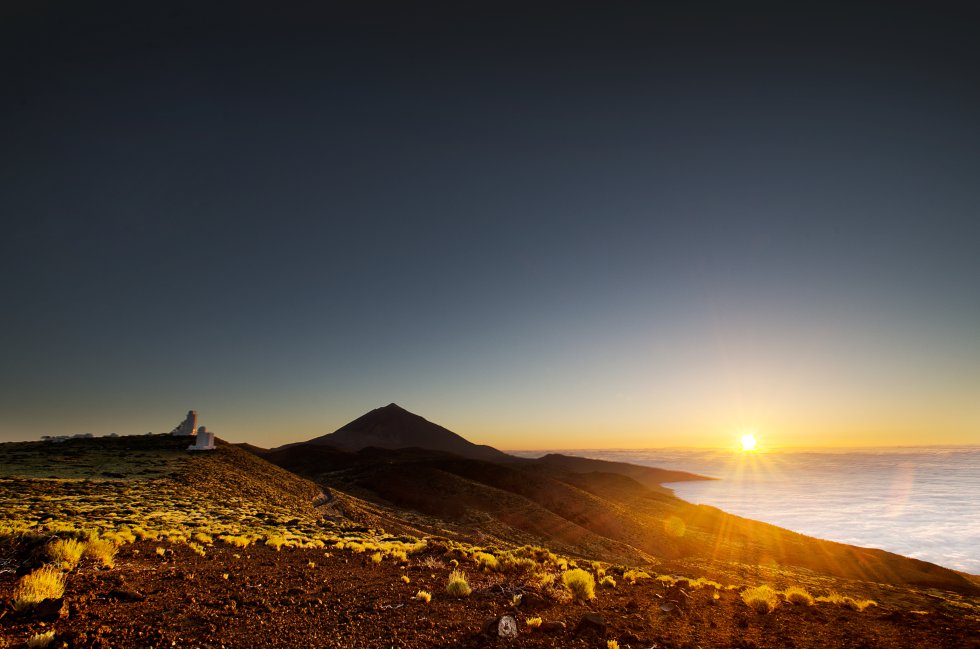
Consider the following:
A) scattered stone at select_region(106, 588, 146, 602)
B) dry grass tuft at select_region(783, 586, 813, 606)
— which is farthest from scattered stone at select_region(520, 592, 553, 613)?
scattered stone at select_region(106, 588, 146, 602)

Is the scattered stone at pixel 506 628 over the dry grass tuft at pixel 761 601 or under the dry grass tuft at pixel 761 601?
over

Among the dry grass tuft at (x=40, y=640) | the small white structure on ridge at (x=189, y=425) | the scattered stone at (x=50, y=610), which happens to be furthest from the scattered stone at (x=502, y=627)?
the small white structure on ridge at (x=189, y=425)

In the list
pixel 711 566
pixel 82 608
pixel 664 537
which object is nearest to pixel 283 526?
pixel 82 608

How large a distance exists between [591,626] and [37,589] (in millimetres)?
10288

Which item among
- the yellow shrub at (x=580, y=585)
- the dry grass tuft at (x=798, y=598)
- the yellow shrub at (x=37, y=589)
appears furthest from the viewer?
the dry grass tuft at (x=798, y=598)

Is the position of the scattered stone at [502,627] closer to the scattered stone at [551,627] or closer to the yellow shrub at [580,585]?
the scattered stone at [551,627]

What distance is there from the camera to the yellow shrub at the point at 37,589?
709 centimetres

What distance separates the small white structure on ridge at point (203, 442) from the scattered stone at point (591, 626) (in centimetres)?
5632

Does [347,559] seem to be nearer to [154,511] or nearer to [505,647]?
[505,647]

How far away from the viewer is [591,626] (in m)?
8.41

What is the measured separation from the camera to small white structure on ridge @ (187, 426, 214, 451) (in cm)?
5131

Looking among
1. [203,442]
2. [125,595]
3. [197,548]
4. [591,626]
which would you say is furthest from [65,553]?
[203,442]

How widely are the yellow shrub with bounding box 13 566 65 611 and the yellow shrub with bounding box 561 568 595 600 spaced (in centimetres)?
1085

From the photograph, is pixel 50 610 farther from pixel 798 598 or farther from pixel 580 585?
pixel 798 598
